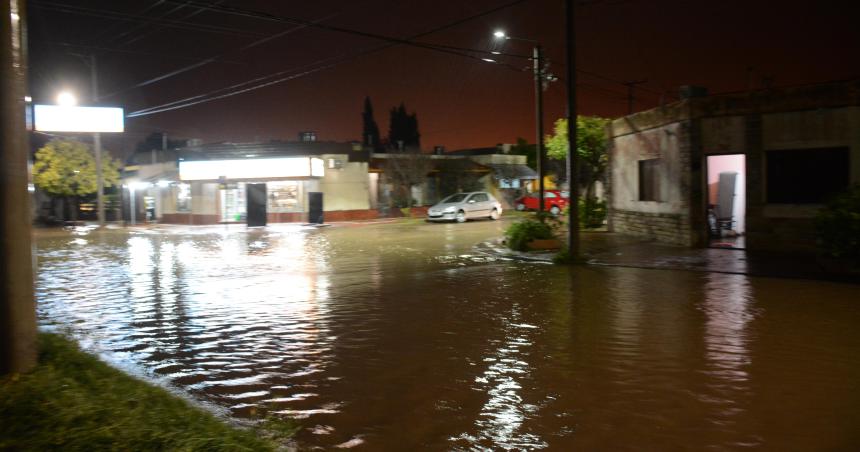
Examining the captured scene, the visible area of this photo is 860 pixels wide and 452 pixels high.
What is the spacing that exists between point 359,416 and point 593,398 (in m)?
2.13

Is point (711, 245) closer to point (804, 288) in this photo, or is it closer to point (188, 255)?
point (804, 288)

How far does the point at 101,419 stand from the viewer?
462cm

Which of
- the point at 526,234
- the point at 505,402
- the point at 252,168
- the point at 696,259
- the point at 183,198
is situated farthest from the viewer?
the point at 183,198

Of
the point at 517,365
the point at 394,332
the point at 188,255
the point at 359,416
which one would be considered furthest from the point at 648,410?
the point at 188,255

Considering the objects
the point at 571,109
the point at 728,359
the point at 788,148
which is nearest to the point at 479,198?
the point at 571,109

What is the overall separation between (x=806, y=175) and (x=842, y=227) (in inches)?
148

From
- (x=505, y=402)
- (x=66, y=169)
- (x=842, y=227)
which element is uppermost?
(x=66, y=169)

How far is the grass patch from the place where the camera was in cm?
425

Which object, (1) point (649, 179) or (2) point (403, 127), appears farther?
(2) point (403, 127)

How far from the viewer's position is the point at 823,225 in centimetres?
1402

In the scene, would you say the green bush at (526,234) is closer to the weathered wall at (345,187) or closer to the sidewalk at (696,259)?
the sidewalk at (696,259)

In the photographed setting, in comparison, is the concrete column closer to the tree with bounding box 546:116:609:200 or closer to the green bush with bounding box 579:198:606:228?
the green bush with bounding box 579:198:606:228

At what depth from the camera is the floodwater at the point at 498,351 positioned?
5.41m

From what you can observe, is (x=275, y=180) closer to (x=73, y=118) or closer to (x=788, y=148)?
(x=73, y=118)
